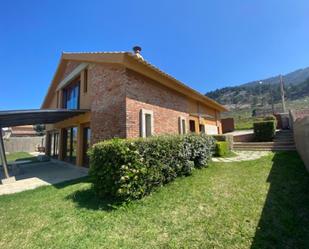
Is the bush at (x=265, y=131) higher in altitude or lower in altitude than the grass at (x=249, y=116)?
lower

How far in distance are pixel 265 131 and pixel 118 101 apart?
11.7 metres

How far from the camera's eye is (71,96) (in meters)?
13.4

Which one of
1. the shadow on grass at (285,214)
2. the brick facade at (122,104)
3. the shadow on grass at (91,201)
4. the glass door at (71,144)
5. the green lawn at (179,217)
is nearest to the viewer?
the shadow on grass at (285,214)

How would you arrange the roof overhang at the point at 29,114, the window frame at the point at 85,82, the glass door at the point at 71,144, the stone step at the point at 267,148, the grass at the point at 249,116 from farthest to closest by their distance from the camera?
1. the grass at the point at 249,116
2. the glass door at the point at 71,144
3. the window frame at the point at 85,82
4. the stone step at the point at 267,148
5. the roof overhang at the point at 29,114

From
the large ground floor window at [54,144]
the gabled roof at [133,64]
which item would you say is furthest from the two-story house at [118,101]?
the large ground floor window at [54,144]

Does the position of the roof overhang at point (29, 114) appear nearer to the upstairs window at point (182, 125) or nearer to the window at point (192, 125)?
the upstairs window at point (182, 125)

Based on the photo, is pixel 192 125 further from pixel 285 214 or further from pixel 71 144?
pixel 285 214

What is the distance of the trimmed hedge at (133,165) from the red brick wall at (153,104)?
2284 millimetres

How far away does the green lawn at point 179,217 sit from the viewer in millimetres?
3166

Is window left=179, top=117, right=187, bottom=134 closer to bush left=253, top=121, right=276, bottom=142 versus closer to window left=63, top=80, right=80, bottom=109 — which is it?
bush left=253, top=121, right=276, bottom=142

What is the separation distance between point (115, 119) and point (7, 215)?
15.5ft

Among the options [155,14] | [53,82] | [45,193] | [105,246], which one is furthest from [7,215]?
[53,82]

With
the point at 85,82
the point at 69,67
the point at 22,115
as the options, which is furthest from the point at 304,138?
the point at 69,67

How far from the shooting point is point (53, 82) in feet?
51.4
